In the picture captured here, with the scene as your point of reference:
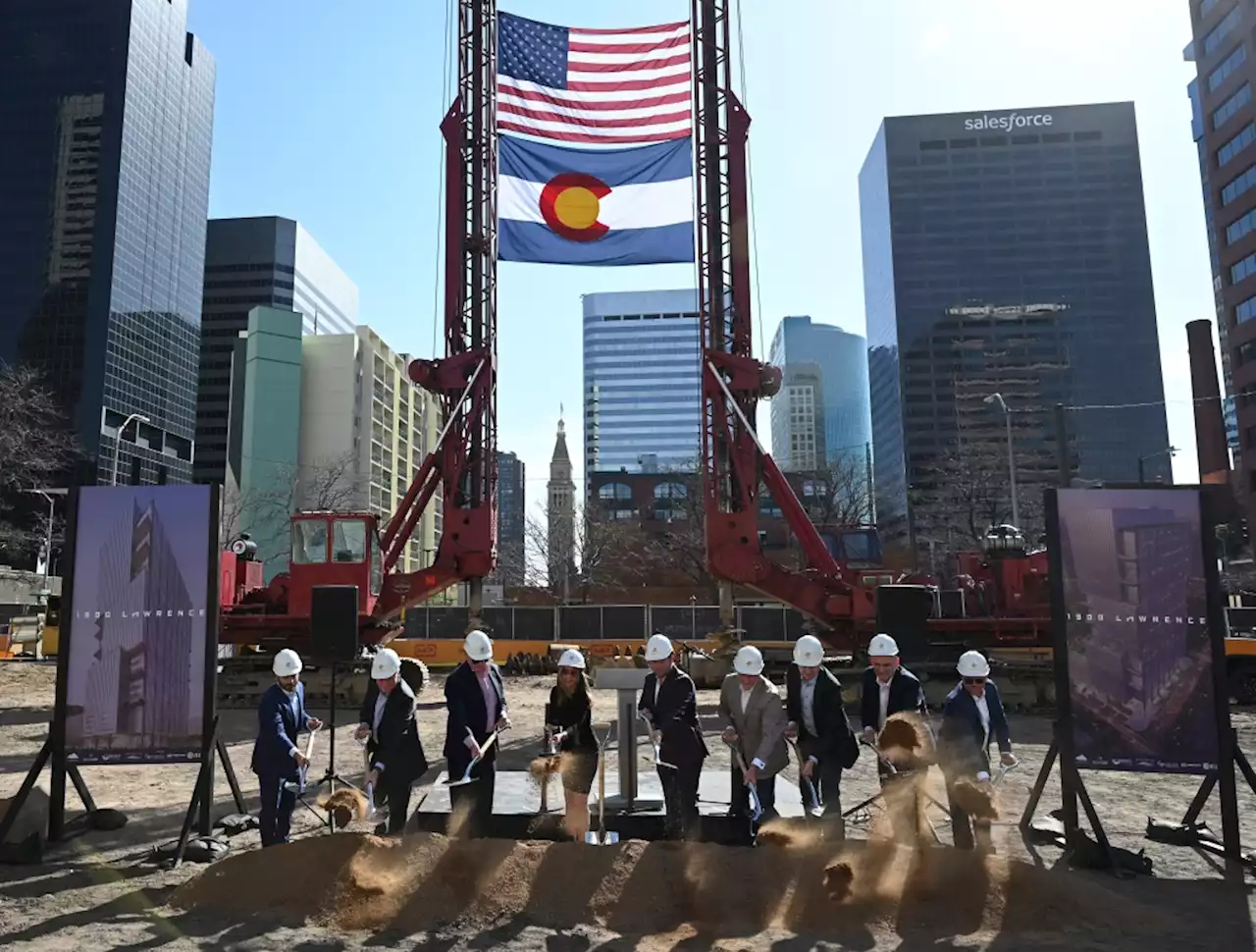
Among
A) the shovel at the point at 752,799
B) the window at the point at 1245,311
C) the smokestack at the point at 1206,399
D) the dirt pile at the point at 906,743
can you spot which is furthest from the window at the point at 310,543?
the window at the point at 1245,311

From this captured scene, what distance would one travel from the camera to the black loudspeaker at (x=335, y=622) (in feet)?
44.8

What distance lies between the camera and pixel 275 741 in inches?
285

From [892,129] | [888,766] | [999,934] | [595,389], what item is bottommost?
[999,934]

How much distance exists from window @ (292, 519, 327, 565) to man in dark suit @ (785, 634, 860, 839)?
508 inches

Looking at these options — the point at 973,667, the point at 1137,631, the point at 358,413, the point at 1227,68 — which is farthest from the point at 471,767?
the point at 358,413

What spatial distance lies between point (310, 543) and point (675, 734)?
12.8m

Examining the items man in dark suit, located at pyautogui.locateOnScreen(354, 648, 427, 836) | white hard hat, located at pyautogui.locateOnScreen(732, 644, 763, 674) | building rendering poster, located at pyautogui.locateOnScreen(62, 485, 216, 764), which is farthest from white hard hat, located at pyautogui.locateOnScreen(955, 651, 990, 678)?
building rendering poster, located at pyautogui.locateOnScreen(62, 485, 216, 764)

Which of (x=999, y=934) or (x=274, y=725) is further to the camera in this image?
(x=274, y=725)

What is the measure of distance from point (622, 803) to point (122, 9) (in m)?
123

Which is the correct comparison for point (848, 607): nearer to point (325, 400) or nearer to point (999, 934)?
point (999, 934)

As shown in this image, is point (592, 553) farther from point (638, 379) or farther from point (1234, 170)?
point (638, 379)

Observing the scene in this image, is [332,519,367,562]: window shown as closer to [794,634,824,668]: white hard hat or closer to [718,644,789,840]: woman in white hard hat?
[718,644,789,840]: woman in white hard hat

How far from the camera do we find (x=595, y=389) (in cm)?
14412

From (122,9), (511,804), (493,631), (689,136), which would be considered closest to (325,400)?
(122,9)
